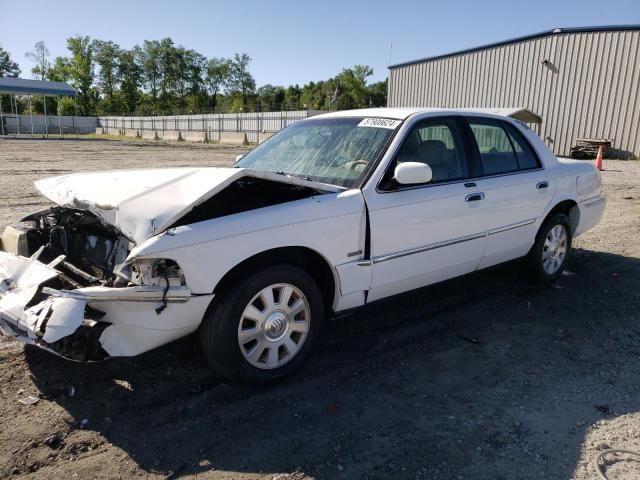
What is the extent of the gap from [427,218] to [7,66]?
103417 mm

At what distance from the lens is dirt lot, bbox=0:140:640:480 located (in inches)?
100

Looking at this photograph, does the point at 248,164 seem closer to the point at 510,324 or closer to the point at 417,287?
the point at 417,287

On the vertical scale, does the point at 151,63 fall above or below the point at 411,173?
above

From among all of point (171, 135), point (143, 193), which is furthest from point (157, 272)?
point (171, 135)

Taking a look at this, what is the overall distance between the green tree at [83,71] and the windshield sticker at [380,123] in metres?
84.3

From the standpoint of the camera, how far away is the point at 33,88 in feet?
133

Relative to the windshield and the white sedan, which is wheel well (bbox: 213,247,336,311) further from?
the windshield

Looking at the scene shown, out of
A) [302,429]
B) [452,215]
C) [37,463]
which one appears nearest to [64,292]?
[37,463]

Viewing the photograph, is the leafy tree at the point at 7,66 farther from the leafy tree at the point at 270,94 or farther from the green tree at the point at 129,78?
the leafy tree at the point at 270,94

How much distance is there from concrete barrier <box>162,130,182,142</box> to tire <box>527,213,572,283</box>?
150 feet

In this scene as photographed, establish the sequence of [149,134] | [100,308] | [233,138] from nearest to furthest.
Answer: [100,308], [233,138], [149,134]

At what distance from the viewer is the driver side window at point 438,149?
392 cm

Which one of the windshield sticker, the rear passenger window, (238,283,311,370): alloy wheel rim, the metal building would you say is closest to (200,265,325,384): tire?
(238,283,311,370): alloy wheel rim

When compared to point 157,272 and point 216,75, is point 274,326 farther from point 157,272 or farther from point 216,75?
point 216,75
